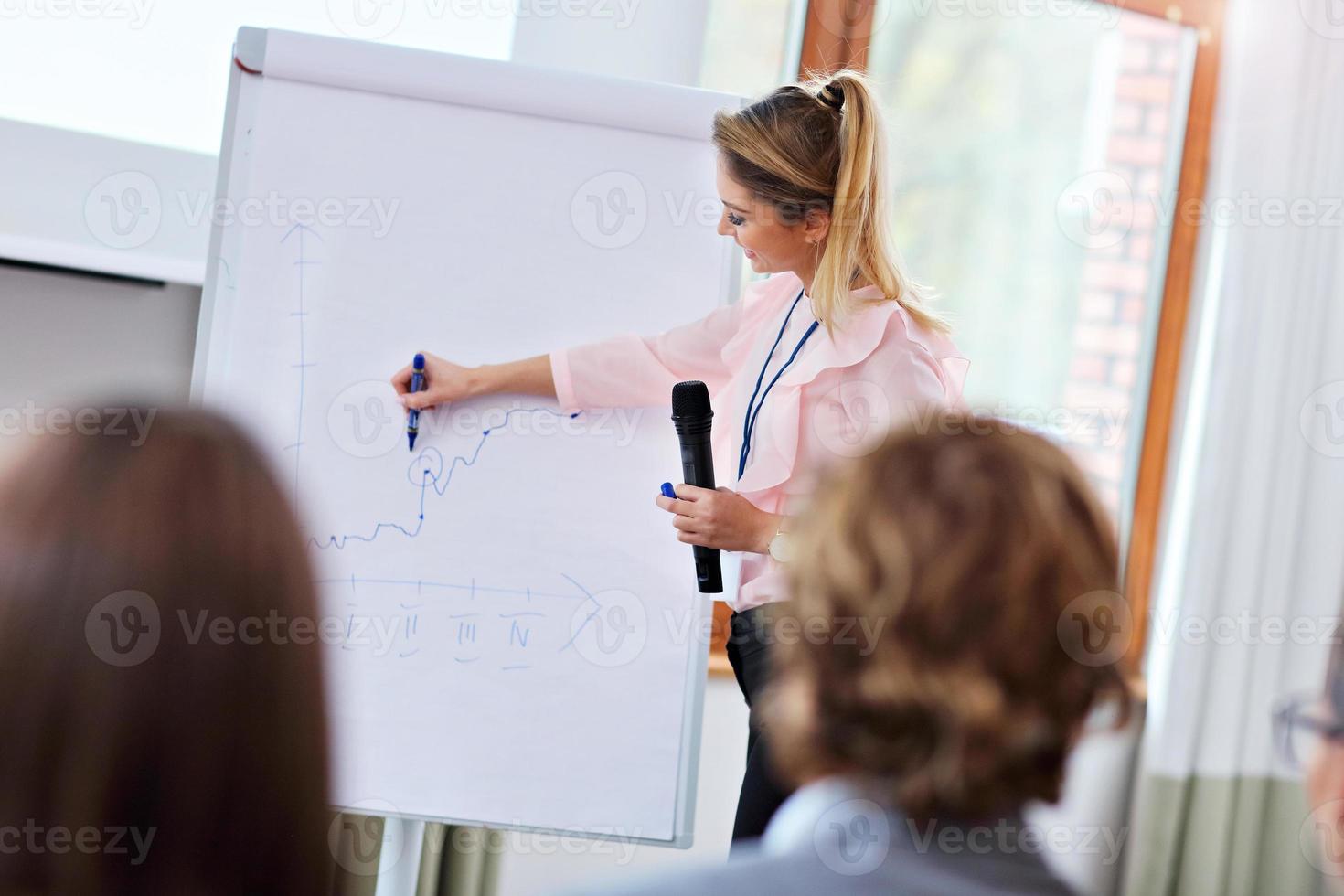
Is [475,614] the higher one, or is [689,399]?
[689,399]

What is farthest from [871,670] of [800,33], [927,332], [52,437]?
[800,33]

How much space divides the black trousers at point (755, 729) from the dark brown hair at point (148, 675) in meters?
0.95

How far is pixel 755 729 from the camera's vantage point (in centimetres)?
165

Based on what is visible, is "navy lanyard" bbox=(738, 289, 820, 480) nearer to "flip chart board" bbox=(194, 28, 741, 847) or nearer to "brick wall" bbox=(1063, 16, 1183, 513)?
"flip chart board" bbox=(194, 28, 741, 847)

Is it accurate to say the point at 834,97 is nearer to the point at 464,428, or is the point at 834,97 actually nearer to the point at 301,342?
the point at 464,428

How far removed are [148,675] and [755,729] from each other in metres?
1.11

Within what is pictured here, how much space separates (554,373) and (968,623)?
105cm

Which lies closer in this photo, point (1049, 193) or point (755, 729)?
point (755, 729)

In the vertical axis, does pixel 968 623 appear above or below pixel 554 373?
below

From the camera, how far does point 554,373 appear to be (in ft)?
5.61

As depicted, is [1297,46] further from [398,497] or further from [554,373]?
[398,497]

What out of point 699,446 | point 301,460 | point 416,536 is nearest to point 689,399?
point 699,446

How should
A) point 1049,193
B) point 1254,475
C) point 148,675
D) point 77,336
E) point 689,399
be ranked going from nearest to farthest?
point 148,675
point 689,399
point 77,336
point 1254,475
point 1049,193

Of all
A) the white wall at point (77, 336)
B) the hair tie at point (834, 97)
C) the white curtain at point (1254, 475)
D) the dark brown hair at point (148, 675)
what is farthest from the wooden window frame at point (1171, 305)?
the dark brown hair at point (148, 675)
